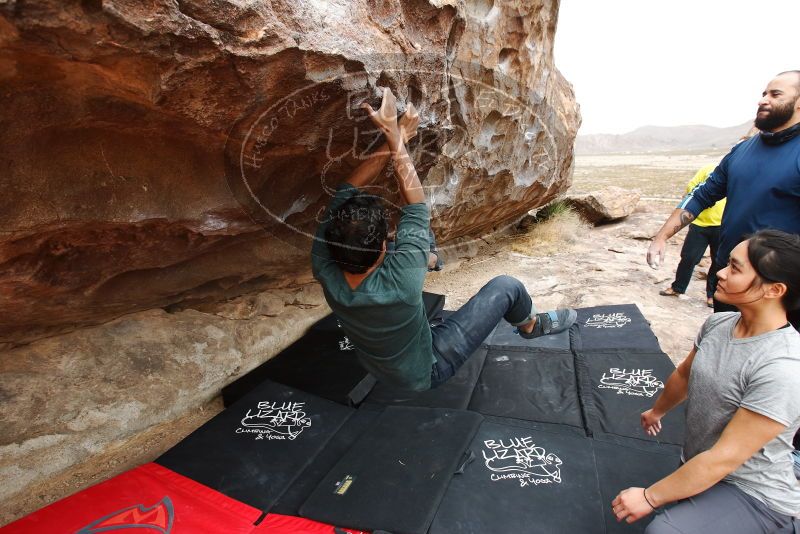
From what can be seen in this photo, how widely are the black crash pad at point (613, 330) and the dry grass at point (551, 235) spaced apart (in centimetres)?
278

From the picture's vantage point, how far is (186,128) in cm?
171

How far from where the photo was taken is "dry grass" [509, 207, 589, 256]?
21.8 ft

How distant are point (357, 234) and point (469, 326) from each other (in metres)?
0.93

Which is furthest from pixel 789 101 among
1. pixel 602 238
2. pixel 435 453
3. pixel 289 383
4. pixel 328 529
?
pixel 602 238

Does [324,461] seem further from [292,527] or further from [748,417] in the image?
[748,417]

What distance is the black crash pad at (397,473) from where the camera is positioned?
1.93m

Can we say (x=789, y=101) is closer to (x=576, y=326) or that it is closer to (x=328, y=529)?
(x=576, y=326)

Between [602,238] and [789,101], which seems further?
[602,238]

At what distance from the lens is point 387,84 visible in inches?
76.5

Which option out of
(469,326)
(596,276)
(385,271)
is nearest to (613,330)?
(469,326)

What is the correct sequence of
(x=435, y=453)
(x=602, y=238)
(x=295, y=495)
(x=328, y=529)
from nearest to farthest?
(x=328, y=529)
(x=295, y=495)
(x=435, y=453)
(x=602, y=238)

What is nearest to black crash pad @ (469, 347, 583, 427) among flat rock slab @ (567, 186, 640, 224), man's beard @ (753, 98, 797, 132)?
man's beard @ (753, 98, 797, 132)

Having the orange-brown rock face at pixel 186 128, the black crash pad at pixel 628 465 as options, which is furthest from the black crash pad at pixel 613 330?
the orange-brown rock face at pixel 186 128

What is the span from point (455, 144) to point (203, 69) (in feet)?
8.17
